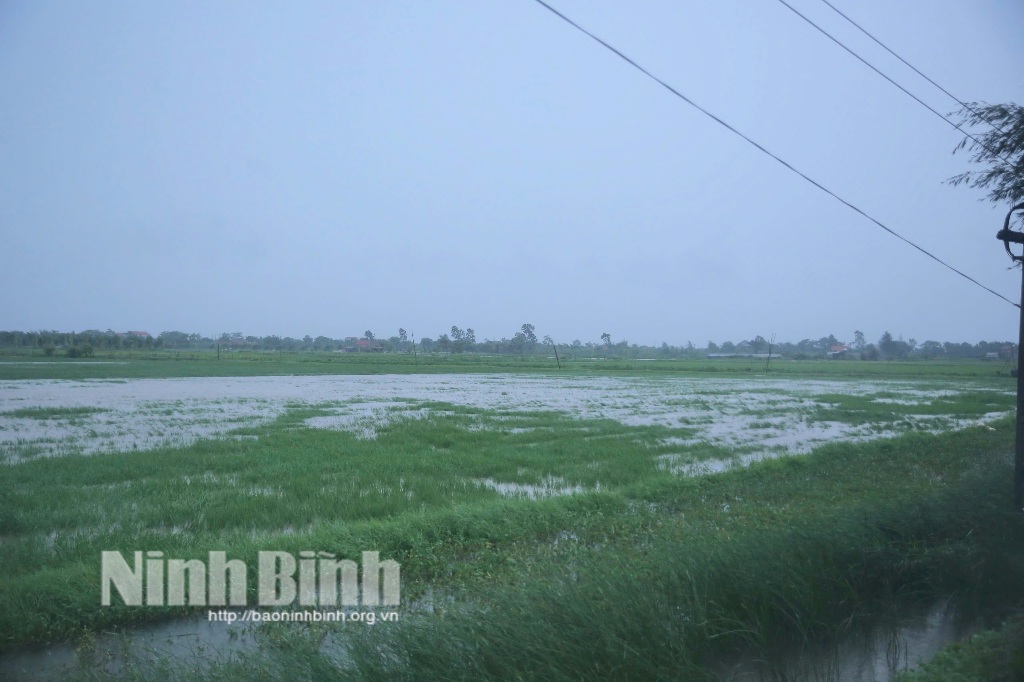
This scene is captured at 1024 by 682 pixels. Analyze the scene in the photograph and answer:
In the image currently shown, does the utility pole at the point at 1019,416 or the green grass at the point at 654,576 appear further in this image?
the utility pole at the point at 1019,416

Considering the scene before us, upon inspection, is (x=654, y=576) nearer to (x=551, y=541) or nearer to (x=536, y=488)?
(x=551, y=541)

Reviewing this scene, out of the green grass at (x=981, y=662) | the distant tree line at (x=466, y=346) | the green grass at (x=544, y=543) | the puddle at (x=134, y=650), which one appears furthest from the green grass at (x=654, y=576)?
the distant tree line at (x=466, y=346)

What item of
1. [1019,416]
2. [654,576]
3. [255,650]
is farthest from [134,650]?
[1019,416]

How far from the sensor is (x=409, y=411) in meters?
21.3

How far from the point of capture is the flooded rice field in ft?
47.5

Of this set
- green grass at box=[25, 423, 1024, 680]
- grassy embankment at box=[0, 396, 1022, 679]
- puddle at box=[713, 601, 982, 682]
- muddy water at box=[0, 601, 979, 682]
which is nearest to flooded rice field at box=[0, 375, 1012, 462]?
grassy embankment at box=[0, 396, 1022, 679]

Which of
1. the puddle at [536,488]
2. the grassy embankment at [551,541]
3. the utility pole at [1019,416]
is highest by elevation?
the utility pole at [1019,416]

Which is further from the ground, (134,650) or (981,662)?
(981,662)

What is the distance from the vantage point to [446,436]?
49.0 feet

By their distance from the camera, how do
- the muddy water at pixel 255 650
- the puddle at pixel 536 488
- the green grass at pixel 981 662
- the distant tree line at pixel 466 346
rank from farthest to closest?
the distant tree line at pixel 466 346
the puddle at pixel 536 488
the muddy water at pixel 255 650
the green grass at pixel 981 662

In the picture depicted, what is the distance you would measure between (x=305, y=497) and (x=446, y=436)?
253 inches

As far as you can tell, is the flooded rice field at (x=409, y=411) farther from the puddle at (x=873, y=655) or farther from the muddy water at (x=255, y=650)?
the muddy water at (x=255, y=650)

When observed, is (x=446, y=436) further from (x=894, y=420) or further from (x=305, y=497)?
(x=894, y=420)

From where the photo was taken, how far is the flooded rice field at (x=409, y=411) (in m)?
14.5
